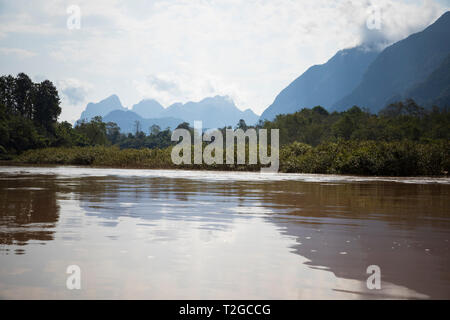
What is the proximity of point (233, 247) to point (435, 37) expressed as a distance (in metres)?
207

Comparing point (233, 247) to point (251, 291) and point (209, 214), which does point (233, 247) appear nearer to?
point (251, 291)

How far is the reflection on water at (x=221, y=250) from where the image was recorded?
12.3ft

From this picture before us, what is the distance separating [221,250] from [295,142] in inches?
1117

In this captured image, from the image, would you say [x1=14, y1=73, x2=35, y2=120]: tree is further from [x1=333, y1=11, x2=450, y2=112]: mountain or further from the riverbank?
[x1=333, y1=11, x2=450, y2=112]: mountain

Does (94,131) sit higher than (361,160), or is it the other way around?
(94,131)

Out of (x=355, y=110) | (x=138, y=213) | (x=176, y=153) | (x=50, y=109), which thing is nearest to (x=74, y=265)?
(x=138, y=213)

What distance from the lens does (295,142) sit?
3300cm

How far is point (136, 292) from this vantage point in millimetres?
3627

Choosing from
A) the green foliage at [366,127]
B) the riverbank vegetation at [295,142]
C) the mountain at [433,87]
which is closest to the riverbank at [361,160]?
the riverbank vegetation at [295,142]

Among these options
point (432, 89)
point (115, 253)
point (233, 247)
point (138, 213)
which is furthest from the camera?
point (432, 89)

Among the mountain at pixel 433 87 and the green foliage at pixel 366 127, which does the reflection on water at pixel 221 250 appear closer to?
the green foliage at pixel 366 127

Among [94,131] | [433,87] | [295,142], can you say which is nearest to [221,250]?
[295,142]

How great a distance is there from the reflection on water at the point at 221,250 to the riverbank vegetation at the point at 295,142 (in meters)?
17.5

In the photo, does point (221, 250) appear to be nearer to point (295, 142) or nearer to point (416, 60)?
point (295, 142)
